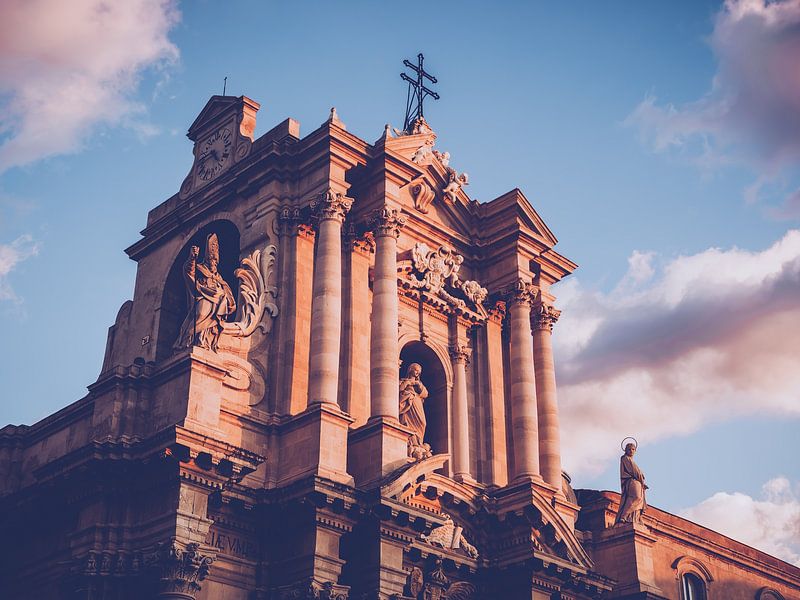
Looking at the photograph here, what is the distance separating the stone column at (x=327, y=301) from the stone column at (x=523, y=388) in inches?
222

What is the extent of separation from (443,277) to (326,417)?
7471 mm

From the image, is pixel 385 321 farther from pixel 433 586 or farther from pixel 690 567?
pixel 690 567

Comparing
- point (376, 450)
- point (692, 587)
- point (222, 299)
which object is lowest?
point (376, 450)

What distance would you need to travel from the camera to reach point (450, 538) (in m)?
28.6

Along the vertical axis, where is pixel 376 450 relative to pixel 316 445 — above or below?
above

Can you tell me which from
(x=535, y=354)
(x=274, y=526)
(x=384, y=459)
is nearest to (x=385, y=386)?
(x=384, y=459)

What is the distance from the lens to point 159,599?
22.9 m

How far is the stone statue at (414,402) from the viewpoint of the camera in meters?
30.7

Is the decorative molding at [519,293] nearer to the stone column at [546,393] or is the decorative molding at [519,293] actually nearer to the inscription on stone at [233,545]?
the stone column at [546,393]

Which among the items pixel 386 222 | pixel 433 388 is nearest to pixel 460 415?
pixel 433 388

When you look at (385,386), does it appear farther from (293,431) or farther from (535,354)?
(535,354)

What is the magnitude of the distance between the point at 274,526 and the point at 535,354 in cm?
1021

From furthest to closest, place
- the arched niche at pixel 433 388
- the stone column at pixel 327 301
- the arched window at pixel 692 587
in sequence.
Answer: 1. the arched window at pixel 692 587
2. the arched niche at pixel 433 388
3. the stone column at pixel 327 301

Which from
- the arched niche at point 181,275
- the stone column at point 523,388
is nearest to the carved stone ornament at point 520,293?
the stone column at point 523,388
